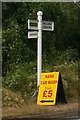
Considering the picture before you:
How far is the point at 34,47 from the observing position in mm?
14359

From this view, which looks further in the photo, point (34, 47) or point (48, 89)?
point (34, 47)

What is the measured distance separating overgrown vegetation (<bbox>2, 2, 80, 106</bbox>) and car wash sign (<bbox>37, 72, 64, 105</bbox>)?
0.72 metres

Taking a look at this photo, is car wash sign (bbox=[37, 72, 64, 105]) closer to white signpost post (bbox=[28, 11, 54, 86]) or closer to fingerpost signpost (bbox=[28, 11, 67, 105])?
fingerpost signpost (bbox=[28, 11, 67, 105])

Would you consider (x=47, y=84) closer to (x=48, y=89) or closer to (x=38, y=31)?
(x=48, y=89)

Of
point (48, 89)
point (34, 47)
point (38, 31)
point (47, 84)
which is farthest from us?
point (34, 47)

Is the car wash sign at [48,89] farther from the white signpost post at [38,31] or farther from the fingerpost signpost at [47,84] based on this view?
the white signpost post at [38,31]

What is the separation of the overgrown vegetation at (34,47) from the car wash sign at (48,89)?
72 centimetres

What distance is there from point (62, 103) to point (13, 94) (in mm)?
1750

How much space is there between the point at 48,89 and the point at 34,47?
11.8 feet

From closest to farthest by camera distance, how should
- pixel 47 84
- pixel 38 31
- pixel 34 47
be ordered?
1. pixel 47 84
2. pixel 38 31
3. pixel 34 47

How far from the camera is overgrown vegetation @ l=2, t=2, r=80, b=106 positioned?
41.6 feet

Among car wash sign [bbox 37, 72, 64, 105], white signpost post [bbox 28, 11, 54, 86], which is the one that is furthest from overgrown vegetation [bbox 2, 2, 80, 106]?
white signpost post [bbox 28, 11, 54, 86]

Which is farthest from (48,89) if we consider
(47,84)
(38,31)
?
(38,31)

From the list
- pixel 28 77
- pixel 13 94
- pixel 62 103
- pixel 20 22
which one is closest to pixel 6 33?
pixel 20 22
